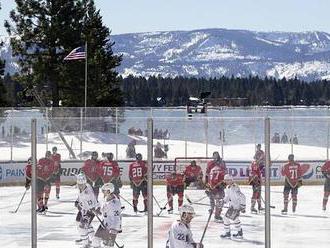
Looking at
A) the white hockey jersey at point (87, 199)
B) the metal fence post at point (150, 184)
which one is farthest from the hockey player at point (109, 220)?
the metal fence post at point (150, 184)

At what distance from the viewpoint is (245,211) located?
29.1 feet

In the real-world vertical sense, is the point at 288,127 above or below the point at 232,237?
above

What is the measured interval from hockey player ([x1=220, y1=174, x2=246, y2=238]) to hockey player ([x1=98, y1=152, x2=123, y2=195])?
1.32m

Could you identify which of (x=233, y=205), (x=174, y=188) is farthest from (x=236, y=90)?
(x=233, y=205)

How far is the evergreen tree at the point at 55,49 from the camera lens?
50.8m

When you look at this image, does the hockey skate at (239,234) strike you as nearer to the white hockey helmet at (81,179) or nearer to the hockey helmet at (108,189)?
the hockey helmet at (108,189)

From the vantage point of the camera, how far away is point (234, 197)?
8.96m

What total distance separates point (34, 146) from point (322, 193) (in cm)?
305

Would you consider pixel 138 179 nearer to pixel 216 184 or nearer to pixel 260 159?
pixel 216 184

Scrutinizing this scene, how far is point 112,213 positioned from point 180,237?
1272mm

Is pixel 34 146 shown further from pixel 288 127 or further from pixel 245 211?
pixel 288 127

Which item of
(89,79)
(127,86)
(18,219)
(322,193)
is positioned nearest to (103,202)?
(18,219)

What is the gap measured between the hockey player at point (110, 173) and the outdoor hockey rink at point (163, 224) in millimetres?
129

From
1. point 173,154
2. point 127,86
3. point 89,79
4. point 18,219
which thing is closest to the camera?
point 18,219
